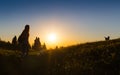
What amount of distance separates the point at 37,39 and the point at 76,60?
5104cm

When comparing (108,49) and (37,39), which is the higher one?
(37,39)

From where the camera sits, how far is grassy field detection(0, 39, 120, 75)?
2653cm

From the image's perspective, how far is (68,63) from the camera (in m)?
30.2

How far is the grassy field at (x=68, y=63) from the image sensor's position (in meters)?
26.5

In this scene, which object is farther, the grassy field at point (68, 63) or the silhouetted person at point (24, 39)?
the silhouetted person at point (24, 39)

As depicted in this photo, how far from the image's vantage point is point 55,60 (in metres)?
32.7

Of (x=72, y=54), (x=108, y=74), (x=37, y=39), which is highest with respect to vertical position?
(x=37, y=39)

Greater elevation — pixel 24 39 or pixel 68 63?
pixel 24 39

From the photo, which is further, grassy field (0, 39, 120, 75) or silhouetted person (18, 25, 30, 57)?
silhouetted person (18, 25, 30, 57)

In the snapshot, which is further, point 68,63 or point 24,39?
point 24,39

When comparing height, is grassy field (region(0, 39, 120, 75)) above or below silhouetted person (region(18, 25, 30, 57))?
below

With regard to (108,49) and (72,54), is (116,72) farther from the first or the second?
(72,54)

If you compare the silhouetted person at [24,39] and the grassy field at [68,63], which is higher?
the silhouetted person at [24,39]

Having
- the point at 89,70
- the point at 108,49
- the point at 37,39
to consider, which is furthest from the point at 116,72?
the point at 37,39
